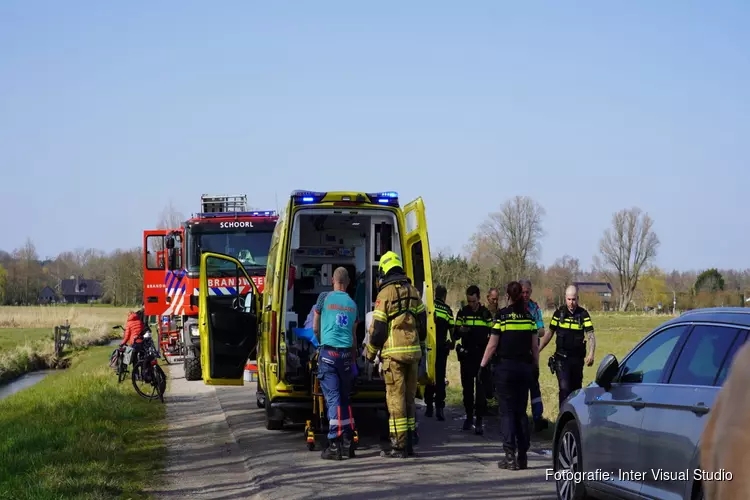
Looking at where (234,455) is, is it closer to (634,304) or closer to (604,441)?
(604,441)

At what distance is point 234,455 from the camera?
10.4m

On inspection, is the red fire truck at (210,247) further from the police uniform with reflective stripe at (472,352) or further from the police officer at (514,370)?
the police officer at (514,370)

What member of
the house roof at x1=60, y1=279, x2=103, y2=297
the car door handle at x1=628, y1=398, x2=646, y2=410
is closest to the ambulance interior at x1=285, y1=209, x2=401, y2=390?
the car door handle at x1=628, y1=398, x2=646, y2=410

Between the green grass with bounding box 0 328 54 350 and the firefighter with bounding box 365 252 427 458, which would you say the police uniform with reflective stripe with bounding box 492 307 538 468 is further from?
the green grass with bounding box 0 328 54 350

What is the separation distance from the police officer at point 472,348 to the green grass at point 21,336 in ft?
107

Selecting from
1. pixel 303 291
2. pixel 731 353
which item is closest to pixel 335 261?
pixel 303 291

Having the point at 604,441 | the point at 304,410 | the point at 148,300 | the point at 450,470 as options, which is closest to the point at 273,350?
the point at 304,410

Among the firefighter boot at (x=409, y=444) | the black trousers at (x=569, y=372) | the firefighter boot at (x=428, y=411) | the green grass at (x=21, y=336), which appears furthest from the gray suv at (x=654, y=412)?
the green grass at (x=21, y=336)

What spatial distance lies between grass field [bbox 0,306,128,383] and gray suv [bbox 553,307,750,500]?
28.1 metres

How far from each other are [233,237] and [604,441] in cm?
1265

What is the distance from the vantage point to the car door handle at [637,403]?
239 inches

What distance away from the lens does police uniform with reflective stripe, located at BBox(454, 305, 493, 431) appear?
1218 cm

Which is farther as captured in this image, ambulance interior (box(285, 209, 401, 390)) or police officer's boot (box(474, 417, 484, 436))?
police officer's boot (box(474, 417, 484, 436))

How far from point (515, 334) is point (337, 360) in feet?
6.75
